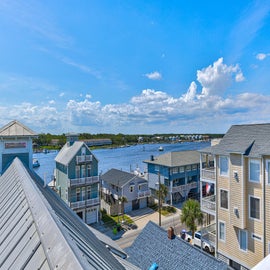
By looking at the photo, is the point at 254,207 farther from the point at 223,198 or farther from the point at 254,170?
the point at 254,170

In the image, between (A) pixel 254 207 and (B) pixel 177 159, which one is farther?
(B) pixel 177 159

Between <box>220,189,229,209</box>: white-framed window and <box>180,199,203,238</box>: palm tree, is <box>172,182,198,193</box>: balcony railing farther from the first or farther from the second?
<box>220,189,229,209</box>: white-framed window

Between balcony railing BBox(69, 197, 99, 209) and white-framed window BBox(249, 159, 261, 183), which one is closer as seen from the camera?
white-framed window BBox(249, 159, 261, 183)

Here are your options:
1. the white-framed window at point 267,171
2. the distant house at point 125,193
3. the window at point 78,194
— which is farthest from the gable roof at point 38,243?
the distant house at point 125,193

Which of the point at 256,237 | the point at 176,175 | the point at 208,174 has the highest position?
the point at 208,174

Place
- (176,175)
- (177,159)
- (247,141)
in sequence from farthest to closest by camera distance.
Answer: (177,159) < (176,175) < (247,141)

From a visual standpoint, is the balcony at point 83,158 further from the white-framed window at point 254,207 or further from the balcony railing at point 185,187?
the white-framed window at point 254,207

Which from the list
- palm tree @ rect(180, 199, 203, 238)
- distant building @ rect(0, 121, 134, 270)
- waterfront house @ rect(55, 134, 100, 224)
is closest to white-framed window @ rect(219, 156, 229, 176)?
palm tree @ rect(180, 199, 203, 238)

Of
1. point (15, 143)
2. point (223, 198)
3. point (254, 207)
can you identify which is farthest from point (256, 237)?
point (15, 143)

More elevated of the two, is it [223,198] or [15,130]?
[15,130]
